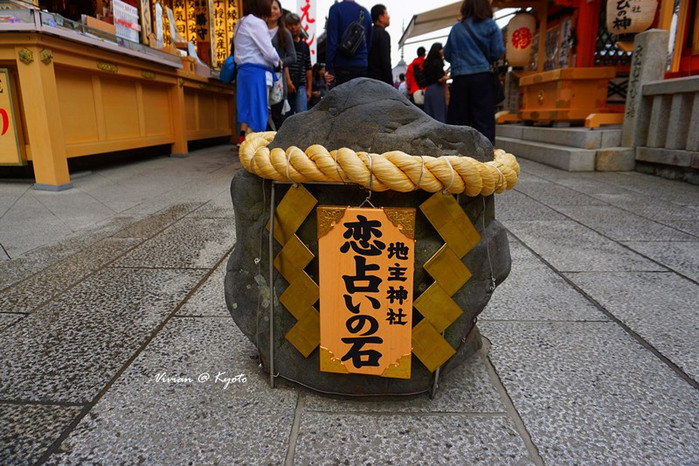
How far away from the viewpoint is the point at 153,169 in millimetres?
6035

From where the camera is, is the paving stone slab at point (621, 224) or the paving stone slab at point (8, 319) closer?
the paving stone slab at point (8, 319)

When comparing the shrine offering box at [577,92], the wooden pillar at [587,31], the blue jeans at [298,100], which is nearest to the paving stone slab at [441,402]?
the blue jeans at [298,100]

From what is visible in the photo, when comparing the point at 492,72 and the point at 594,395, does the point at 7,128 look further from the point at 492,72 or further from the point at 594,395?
the point at 594,395

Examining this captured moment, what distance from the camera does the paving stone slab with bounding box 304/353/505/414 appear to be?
1.42m

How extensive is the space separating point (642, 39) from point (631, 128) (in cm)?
115

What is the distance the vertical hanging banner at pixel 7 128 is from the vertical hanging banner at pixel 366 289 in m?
4.70

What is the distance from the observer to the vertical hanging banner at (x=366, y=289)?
1.30 meters

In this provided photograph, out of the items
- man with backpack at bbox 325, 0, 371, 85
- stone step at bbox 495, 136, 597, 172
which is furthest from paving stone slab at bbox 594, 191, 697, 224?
man with backpack at bbox 325, 0, 371, 85

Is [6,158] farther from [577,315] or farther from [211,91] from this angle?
[577,315]

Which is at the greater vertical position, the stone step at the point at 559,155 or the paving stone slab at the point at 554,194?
the stone step at the point at 559,155

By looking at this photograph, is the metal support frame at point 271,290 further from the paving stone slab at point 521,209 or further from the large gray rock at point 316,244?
the paving stone slab at point 521,209

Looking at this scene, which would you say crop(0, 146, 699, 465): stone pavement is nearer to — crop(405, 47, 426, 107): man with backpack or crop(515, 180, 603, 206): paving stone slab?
crop(515, 180, 603, 206): paving stone slab

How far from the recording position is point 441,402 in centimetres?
145

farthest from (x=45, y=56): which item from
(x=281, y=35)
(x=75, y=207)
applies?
(x=281, y=35)
